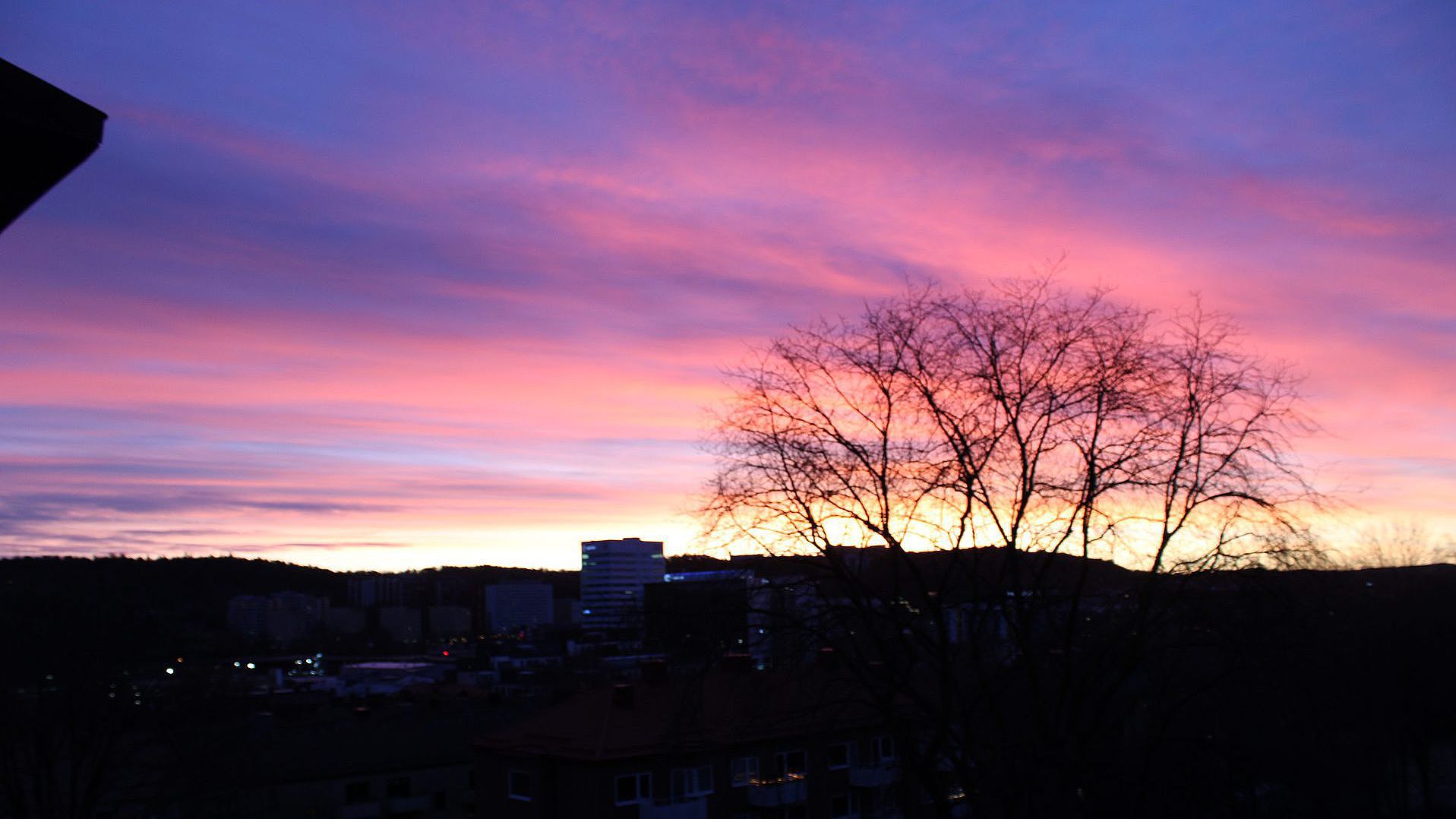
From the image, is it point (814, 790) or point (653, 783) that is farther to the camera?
point (653, 783)

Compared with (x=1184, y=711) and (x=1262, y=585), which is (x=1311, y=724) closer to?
(x=1184, y=711)

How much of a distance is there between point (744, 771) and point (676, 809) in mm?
2966

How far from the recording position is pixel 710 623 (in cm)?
1237

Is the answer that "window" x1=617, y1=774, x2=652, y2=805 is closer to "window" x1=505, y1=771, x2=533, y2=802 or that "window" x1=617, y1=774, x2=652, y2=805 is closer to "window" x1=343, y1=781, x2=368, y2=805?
"window" x1=505, y1=771, x2=533, y2=802

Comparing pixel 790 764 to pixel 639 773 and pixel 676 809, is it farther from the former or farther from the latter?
pixel 639 773

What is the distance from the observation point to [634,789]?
30906mm

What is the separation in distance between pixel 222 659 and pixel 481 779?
10.6 metres

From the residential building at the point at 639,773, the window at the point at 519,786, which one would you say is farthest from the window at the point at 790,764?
the window at the point at 519,786

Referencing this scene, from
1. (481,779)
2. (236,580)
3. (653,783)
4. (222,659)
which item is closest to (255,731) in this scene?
(222,659)

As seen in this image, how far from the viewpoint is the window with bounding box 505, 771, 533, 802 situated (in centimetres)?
3212

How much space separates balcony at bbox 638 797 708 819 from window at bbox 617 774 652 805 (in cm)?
36

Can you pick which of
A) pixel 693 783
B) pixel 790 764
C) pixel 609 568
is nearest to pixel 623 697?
pixel 693 783

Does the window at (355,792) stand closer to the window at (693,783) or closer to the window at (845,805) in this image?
the window at (693,783)

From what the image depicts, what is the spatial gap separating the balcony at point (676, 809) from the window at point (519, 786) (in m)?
3.73
